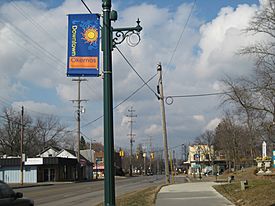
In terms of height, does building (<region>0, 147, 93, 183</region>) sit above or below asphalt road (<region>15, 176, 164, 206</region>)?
above

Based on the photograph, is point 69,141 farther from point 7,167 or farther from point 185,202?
point 185,202

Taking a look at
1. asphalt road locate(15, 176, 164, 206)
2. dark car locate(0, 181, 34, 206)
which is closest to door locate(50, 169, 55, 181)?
asphalt road locate(15, 176, 164, 206)

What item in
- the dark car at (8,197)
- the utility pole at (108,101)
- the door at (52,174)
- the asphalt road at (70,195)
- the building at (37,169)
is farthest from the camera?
the door at (52,174)

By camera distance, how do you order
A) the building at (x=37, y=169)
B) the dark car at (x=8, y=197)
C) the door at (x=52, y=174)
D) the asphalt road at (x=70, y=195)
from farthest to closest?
1. the door at (x=52, y=174)
2. the building at (x=37, y=169)
3. the asphalt road at (x=70, y=195)
4. the dark car at (x=8, y=197)

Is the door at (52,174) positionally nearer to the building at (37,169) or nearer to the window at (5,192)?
the building at (37,169)

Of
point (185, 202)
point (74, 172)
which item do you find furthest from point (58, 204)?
point (74, 172)

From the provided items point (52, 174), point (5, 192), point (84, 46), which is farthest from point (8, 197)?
point (52, 174)

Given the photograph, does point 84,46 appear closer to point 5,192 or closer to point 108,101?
point 108,101

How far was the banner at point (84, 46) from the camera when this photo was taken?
29.2ft

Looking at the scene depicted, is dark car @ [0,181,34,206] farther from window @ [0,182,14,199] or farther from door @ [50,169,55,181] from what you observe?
door @ [50,169,55,181]

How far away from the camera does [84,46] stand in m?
9.02

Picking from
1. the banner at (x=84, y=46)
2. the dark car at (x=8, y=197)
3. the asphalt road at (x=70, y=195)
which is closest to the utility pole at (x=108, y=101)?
the banner at (x=84, y=46)

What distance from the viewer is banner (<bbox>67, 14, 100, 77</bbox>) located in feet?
29.2

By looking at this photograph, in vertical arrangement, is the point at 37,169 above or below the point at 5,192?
above
